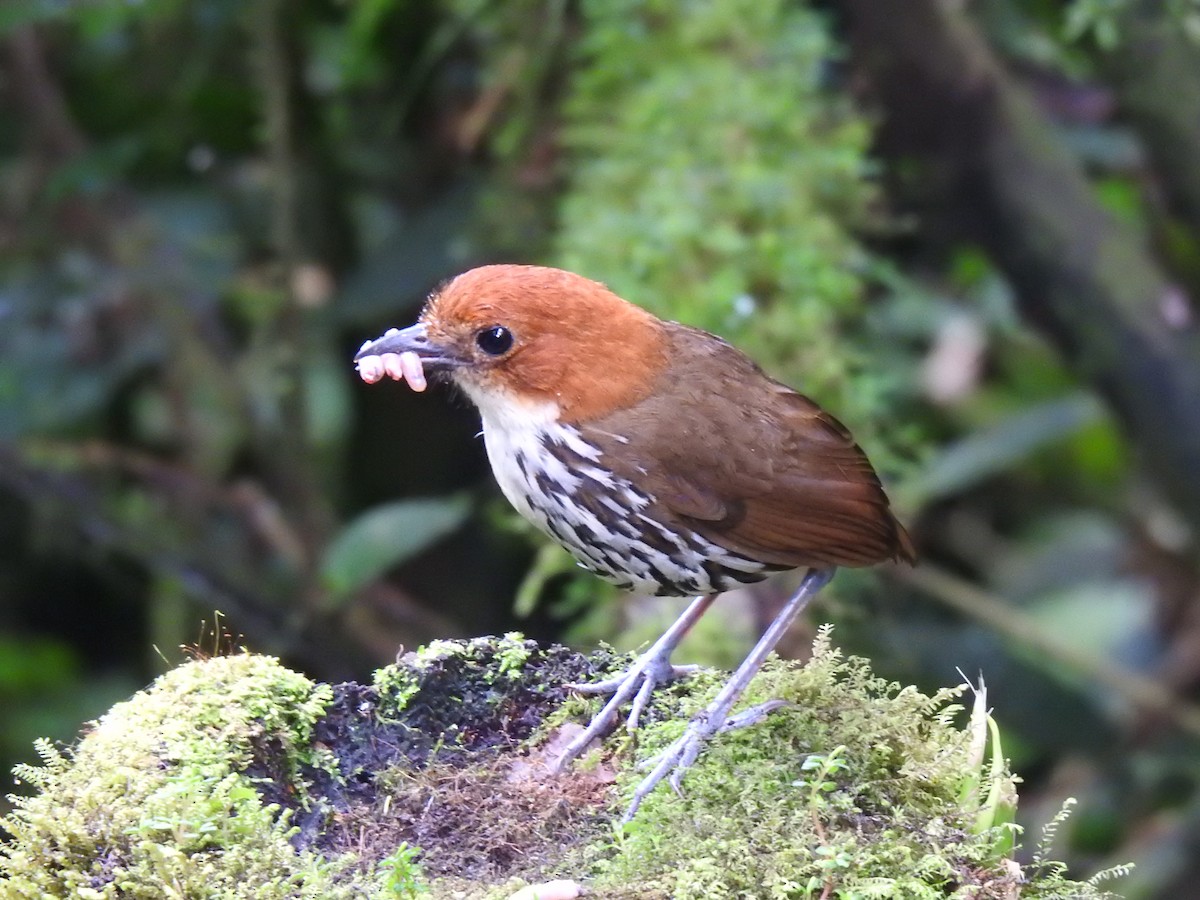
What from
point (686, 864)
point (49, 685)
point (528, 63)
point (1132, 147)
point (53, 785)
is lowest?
point (686, 864)

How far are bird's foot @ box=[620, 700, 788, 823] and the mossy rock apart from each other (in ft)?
0.06

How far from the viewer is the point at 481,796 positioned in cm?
203

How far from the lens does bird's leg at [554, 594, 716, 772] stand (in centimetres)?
214

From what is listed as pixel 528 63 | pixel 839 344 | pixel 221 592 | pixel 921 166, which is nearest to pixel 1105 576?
pixel 921 166

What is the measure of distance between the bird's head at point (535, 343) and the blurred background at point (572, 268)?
765 millimetres

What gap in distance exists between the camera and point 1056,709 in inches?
169

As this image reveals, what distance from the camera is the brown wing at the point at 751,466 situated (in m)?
2.31

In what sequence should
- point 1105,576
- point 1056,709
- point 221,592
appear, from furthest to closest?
point 1105,576 → point 1056,709 → point 221,592

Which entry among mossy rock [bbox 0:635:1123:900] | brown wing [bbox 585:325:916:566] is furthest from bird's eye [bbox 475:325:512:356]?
mossy rock [bbox 0:635:1123:900]

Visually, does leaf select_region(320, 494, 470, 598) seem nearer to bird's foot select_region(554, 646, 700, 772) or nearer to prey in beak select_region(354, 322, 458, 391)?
prey in beak select_region(354, 322, 458, 391)

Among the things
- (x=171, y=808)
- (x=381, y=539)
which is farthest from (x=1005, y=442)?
(x=171, y=808)

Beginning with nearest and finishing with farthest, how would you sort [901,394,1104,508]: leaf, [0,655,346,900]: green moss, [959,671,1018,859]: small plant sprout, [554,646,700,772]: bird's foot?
[0,655,346,900]: green moss
[959,671,1018,859]: small plant sprout
[554,646,700,772]: bird's foot
[901,394,1104,508]: leaf

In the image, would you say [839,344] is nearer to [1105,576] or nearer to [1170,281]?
[1170,281]

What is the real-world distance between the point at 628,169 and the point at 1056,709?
2022 millimetres
